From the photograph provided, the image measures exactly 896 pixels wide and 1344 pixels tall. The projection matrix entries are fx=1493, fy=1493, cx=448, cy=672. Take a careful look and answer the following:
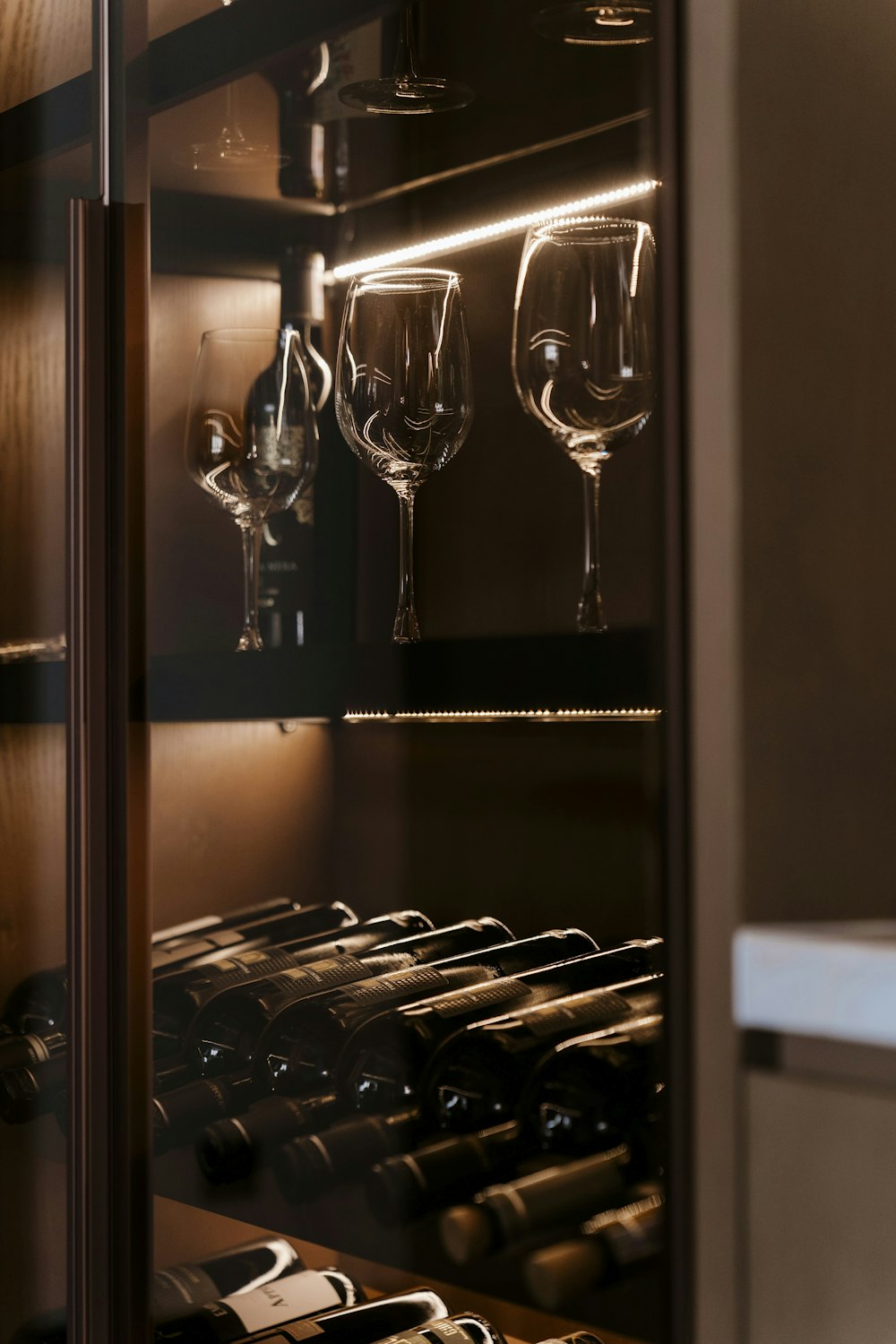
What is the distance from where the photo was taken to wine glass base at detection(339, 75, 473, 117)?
0.92 metres

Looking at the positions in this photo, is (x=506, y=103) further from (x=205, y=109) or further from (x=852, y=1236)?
(x=852, y=1236)

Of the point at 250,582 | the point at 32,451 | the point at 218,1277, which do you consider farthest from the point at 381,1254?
the point at 32,451

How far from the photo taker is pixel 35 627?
46.9 inches

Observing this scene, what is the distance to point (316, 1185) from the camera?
0.99 m

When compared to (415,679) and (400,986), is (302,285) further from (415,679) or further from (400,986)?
(400,986)

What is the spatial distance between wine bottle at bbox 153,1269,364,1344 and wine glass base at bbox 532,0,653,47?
2.56 feet

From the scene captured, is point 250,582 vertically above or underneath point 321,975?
above

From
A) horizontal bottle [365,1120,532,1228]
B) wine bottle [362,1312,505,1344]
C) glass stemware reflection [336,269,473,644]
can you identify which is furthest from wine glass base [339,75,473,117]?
wine bottle [362,1312,505,1344]

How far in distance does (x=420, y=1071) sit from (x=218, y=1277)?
0.24m

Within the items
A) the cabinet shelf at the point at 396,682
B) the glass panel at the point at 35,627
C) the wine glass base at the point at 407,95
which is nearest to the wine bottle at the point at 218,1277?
the glass panel at the point at 35,627

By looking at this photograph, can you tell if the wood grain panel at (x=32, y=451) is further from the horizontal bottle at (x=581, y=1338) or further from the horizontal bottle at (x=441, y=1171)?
the horizontal bottle at (x=581, y=1338)

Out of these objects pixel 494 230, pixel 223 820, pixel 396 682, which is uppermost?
pixel 494 230

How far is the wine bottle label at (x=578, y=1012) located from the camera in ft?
2.47

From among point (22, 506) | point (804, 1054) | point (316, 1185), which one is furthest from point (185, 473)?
point (804, 1054)
